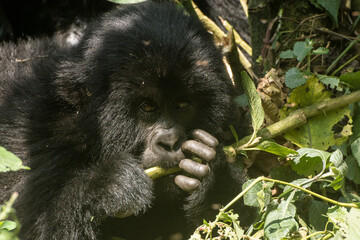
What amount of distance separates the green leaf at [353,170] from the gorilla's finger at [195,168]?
2.81 ft

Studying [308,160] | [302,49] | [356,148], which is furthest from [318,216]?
[302,49]

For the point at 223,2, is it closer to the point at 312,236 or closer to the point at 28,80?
the point at 28,80

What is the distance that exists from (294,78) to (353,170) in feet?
2.09

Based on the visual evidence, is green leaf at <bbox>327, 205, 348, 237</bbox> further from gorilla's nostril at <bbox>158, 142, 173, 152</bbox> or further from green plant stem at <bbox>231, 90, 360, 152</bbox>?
gorilla's nostril at <bbox>158, 142, 173, 152</bbox>

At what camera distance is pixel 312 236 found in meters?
2.20

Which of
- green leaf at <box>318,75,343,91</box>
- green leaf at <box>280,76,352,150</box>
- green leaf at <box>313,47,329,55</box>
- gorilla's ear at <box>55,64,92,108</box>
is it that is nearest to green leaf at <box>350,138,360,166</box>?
green leaf at <box>280,76,352,150</box>

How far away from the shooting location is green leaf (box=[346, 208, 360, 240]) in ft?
6.15

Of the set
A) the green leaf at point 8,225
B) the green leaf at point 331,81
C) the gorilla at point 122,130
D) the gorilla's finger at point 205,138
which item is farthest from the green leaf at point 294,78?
the green leaf at point 8,225

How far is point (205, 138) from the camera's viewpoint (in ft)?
9.05

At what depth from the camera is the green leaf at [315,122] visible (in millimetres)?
2873

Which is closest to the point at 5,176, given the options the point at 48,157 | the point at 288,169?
the point at 48,157

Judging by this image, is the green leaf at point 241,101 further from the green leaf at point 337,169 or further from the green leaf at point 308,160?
the green leaf at point 337,169

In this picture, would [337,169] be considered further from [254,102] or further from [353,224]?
[254,102]

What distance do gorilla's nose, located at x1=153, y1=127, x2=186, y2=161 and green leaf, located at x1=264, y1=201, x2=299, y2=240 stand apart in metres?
0.68
